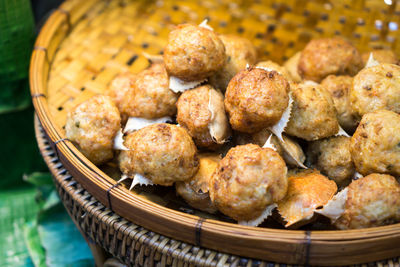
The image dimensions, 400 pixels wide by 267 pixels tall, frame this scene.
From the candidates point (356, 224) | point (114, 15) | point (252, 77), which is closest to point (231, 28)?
point (114, 15)

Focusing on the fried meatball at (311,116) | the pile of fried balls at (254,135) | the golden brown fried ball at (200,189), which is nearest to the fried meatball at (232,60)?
the pile of fried balls at (254,135)

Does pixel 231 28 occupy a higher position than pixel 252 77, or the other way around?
pixel 252 77

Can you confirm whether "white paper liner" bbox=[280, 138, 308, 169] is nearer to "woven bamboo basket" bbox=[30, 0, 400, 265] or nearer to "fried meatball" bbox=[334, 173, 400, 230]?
"fried meatball" bbox=[334, 173, 400, 230]

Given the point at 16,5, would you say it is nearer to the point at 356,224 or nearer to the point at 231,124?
the point at 231,124

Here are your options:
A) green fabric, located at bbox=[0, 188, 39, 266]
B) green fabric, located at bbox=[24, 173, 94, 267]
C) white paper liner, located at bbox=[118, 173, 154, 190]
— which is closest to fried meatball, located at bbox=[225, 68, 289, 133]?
white paper liner, located at bbox=[118, 173, 154, 190]

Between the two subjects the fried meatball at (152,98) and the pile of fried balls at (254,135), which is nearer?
the pile of fried balls at (254,135)

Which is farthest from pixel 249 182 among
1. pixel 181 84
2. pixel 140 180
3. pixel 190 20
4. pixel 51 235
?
pixel 190 20

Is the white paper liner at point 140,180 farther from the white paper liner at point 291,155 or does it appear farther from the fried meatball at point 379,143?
the fried meatball at point 379,143
